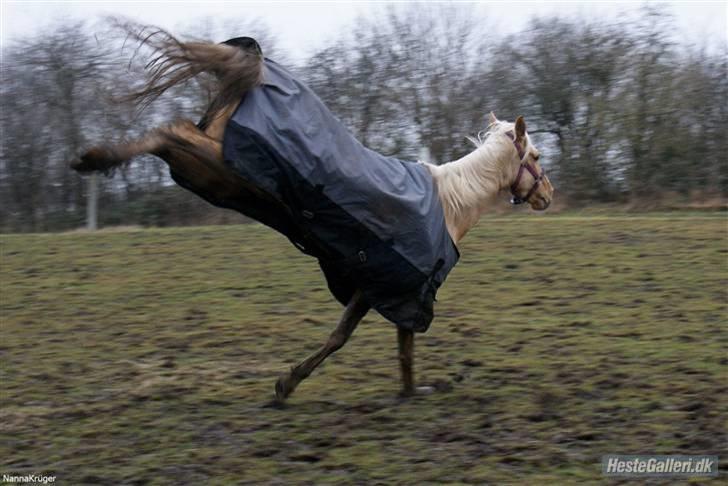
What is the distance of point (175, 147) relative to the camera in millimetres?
5672

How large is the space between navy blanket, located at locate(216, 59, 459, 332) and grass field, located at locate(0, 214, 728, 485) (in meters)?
0.88

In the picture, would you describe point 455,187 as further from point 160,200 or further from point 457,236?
point 160,200

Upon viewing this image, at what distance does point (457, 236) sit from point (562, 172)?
1345 centimetres

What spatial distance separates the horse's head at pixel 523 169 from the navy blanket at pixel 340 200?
79 centimetres

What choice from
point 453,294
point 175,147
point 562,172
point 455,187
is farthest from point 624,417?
point 562,172

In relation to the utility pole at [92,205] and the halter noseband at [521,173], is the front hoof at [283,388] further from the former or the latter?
the utility pole at [92,205]

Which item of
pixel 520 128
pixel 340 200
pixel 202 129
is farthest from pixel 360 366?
pixel 202 129

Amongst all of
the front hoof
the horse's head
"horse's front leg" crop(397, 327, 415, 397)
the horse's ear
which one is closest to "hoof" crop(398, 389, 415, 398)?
"horse's front leg" crop(397, 327, 415, 397)

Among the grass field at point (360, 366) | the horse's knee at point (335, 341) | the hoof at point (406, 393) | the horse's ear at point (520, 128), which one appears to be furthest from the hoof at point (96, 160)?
the horse's ear at point (520, 128)

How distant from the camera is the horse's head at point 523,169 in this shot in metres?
7.29

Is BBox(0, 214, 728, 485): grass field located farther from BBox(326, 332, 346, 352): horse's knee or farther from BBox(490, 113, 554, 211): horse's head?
BBox(490, 113, 554, 211): horse's head

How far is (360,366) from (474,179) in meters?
1.84

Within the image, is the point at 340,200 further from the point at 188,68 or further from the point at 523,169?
the point at 523,169

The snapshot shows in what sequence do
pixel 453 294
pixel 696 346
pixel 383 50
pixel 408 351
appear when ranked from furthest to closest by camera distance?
pixel 383 50, pixel 453 294, pixel 696 346, pixel 408 351
